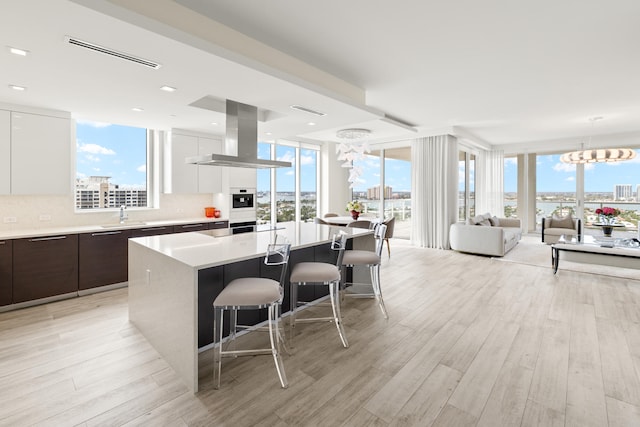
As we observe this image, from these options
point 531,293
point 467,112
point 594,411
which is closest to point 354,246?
point 531,293

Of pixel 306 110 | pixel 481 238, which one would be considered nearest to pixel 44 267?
pixel 306 110

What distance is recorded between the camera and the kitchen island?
7.03 feet

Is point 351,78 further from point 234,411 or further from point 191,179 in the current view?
point 234,411

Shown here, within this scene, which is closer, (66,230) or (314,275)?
(314,275)

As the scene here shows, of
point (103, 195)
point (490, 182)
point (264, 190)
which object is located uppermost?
point (490, 182)

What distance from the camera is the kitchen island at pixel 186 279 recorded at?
214cm

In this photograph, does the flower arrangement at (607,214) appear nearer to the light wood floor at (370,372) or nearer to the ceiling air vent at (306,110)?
the light wood floor at (370,372)

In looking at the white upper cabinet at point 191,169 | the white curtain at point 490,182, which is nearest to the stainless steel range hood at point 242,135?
the white upper cabinet at point 191,169

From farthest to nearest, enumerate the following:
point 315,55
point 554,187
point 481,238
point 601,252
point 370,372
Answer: point 554,187 < point 481,238 < point 601,252 < point 315,55 < point 370,372

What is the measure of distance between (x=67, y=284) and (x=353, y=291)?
3.60 m

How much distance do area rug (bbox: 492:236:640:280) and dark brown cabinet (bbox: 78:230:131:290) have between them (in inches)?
259

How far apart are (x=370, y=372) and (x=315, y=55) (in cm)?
303

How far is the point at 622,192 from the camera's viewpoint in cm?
784

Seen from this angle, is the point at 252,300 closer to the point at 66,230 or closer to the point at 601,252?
the point at 66,230
